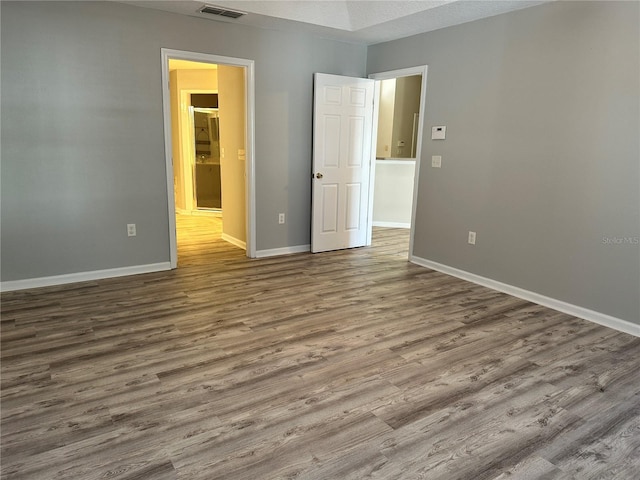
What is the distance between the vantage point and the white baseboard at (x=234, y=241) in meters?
5.41

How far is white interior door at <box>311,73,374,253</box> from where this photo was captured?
4.98 metres

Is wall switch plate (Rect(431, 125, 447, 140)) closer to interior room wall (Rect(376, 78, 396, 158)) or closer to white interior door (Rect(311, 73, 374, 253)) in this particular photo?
white interior door (Rect(311, 73, 374, 253))

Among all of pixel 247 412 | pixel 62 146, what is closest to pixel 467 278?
pixel 247 412

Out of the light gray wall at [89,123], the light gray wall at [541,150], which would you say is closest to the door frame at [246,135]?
the light gray wall at [89,123]

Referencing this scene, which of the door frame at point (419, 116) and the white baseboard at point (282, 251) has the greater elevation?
the door frame at point (419, 116)

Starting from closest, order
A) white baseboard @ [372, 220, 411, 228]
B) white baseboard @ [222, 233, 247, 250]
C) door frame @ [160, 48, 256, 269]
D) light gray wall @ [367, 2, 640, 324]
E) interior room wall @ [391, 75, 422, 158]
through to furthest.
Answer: light gray wall @ [367, 2, 640, 324] < door frame @ [160, 48, 256, 269] < white baseboard @ [222, 233, 247, 250] < white baseboard @ [372, 220, 411, 228] < interior room wall @ [391, 75, 422, 158]

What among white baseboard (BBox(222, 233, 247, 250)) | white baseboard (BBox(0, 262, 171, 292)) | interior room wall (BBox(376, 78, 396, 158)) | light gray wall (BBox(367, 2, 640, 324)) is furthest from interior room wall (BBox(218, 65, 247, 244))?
interior room wall (BBox(376, 78, 396, 158))

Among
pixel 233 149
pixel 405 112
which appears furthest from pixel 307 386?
pixel 405 112

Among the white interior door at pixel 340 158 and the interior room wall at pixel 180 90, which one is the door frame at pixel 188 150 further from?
the white interior door at pixel 340 158

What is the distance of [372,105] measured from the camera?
5.29 meters

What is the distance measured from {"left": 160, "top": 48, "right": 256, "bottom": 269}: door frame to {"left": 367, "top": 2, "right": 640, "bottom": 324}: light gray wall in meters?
1.83

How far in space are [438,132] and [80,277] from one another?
3833 mm

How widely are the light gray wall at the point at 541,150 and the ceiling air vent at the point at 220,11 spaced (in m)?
1.90

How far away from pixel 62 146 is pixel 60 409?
248 cm
